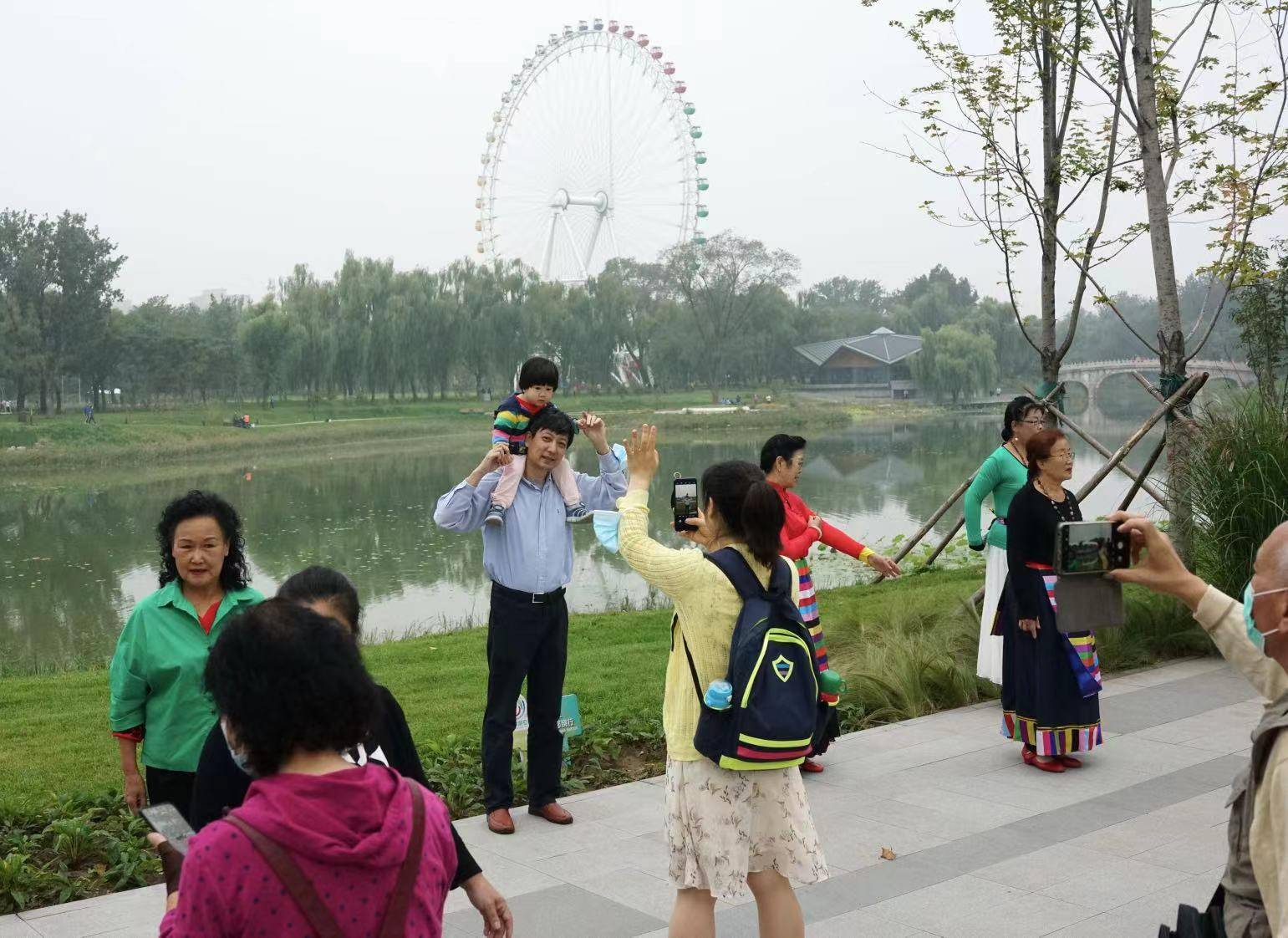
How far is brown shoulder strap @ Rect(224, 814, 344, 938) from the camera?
1697mm

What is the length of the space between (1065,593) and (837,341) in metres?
79.9

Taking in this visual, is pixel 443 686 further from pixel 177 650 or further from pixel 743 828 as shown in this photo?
pixel 743 828

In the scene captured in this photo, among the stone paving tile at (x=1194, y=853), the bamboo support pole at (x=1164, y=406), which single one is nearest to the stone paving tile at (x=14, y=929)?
the stone paving tile at (x=1194, y=853)

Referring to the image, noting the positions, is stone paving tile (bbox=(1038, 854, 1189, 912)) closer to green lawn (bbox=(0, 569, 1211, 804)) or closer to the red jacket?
the red jacket

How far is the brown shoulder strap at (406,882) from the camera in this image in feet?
5.86

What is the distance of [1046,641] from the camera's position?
569 cm

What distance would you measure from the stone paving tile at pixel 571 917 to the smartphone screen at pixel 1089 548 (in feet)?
7.15

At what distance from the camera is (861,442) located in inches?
1663

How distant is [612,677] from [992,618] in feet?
8.43

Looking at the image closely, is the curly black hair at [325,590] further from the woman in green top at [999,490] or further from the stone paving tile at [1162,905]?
the woman in green top at [999,490]

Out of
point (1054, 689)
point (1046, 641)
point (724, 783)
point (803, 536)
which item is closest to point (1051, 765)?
point (1054, 689)

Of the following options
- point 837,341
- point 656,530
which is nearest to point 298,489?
point 656,530

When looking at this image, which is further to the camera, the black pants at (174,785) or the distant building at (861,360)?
the distant building at (861,360)

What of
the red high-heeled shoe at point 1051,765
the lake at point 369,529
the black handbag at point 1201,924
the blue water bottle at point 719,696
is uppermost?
the blue water bottle at point 719,696
